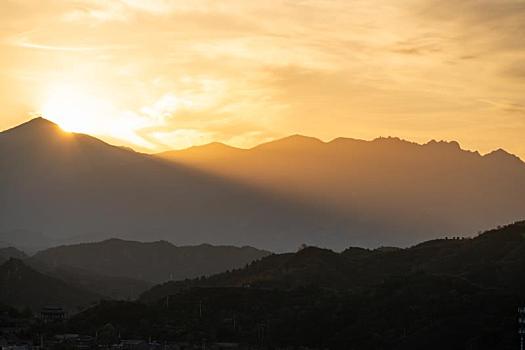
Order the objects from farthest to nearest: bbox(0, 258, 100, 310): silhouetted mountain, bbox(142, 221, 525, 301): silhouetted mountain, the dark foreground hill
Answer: bbox(0, 258, 100, 310): silhouetted mountain → bbox(142, 221, 525, 301): silhouetted mountain → the dark foreground hill

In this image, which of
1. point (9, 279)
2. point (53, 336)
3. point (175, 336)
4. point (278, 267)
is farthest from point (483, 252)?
point (9, 279)

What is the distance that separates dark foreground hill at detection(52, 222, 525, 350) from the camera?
4656 inches

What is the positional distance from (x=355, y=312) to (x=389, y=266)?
48745 millimetres

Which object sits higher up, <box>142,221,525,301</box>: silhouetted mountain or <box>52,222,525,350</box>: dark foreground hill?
<box>142,221,525,301</box>: silhouetted mountain

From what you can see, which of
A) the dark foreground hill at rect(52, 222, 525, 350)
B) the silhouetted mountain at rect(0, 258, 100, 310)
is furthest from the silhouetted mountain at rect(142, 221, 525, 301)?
the silhouetted mountain at rect(0, 258, 100, 310)

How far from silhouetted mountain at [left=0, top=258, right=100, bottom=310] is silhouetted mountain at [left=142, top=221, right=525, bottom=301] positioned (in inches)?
699

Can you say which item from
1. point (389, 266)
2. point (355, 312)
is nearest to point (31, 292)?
point (389, 266)

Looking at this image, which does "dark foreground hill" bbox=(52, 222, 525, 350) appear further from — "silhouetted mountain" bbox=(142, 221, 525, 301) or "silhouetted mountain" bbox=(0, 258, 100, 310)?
"silhouetted mountain" bbox=(0, 258, 100, 310)

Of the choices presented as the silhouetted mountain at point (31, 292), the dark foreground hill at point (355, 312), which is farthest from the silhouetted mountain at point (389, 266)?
the silhouetted mountain at point (31, 292)

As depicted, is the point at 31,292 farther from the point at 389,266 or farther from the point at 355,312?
the point at 355,312

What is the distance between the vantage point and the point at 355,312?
131625 mm

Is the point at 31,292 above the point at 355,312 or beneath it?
above

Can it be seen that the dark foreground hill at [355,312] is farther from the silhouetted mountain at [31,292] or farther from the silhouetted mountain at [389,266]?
the silhouetted mountain at [31,292]

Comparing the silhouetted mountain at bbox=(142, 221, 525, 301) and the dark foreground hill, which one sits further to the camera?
the silhouetted mountain at bbox=(142, 221, 525, 301)
